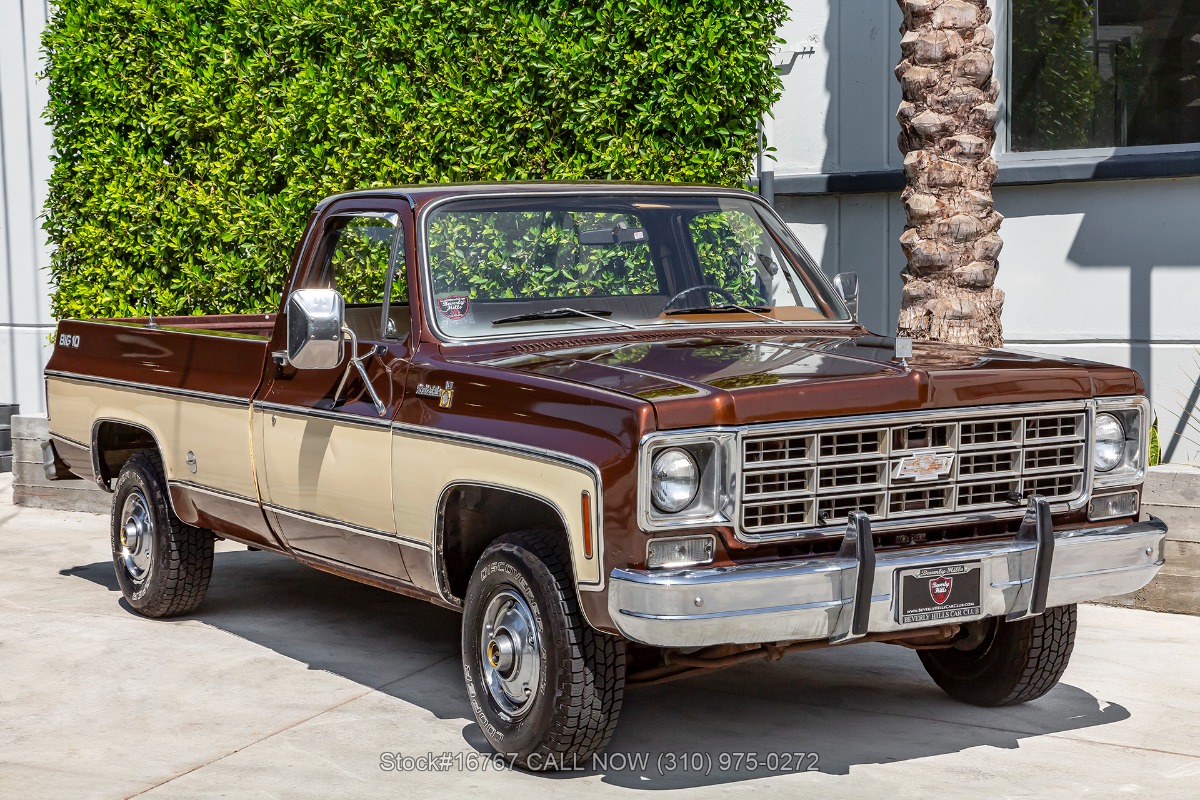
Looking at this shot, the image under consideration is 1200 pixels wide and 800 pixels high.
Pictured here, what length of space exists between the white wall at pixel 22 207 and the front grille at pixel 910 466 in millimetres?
10452

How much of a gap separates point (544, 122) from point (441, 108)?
2.23 feet

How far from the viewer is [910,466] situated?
16.7ft

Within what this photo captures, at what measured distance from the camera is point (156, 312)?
11570 millimetres

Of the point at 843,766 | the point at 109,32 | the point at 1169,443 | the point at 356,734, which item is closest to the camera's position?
the point at 843,766

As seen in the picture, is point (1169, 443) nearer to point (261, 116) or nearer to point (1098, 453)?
point (1098, 453)

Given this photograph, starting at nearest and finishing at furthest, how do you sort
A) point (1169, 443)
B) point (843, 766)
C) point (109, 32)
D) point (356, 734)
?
1. point (843, 766)
2. point (356, 734)
3. point (1169, 443)
4. point (109, 32)

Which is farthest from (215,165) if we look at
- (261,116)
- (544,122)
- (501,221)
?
(501,221)

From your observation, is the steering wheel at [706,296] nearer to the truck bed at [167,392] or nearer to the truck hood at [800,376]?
the truck hood at [800,376]

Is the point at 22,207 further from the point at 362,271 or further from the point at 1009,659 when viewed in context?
the point at 1009,659

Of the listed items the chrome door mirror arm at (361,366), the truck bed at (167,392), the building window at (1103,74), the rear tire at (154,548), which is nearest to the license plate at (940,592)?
the chrome door mirror arm at (361,366)

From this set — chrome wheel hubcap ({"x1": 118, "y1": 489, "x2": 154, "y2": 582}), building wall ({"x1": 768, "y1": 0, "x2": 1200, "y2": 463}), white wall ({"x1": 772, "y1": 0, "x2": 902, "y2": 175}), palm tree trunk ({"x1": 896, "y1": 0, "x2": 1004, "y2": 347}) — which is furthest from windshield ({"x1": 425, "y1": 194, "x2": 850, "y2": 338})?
white wall ({"x1": 772, "y1": 0, "x2": 902, "y2": 175})

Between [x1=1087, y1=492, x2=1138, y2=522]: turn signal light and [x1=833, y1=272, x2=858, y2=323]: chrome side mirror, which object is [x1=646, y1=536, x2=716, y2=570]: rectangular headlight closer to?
[x1=1087, y1=492, x2=1138, y2=522]: turn signal light

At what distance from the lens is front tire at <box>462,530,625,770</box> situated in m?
5.05

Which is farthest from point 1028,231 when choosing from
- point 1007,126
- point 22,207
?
point 22,207
